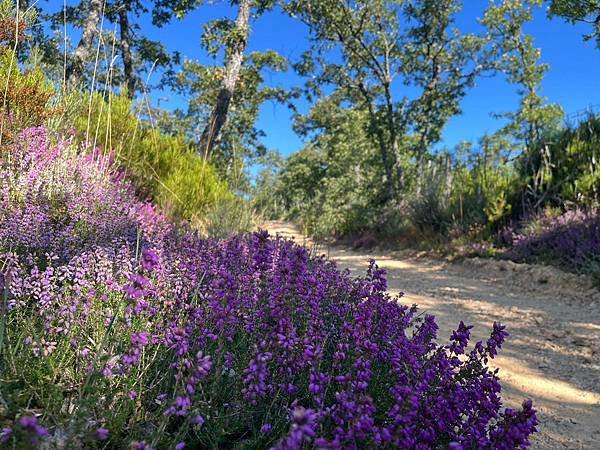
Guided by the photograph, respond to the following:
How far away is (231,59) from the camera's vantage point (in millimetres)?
11539

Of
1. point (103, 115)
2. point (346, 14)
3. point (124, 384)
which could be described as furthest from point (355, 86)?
point (124, 384)

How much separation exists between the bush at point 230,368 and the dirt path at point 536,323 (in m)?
1.04

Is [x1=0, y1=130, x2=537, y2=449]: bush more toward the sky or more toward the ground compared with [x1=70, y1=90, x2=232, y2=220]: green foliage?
more toward the ground

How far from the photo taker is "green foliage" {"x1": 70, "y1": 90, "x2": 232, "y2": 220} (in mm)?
6309

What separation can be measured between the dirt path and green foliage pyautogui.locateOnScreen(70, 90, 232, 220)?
9.54 feet

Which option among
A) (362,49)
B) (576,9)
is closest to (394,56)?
(362,49)

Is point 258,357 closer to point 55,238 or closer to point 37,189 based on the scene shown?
point 55,238

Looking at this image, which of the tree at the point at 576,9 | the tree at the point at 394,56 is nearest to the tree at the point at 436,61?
the tree at the point at 394,56

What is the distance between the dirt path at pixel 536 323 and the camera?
109 inches

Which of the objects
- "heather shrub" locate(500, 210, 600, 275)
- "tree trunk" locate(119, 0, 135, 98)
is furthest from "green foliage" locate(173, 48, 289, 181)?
"heather shrub" locate(500, 210, 600, 275)

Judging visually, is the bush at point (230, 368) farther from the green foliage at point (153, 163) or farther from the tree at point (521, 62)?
the tree at point (521, 62)

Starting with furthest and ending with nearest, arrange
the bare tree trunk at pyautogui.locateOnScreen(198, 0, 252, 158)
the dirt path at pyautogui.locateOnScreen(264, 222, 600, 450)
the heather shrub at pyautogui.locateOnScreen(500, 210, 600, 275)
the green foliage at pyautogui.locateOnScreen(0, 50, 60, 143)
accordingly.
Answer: the bare tree trunk at pyautogui.locateOnScreen(198, 0, 252, 158) → the heather shrub at pyautogui.locateOnScreen(500, 210, 600, 275) → the green foliage at pyautogui.locateOnScreen(0, 50, 60, 143) → the dirt path at pyautogui.locateOnScreen(264, 222, 600, 450)

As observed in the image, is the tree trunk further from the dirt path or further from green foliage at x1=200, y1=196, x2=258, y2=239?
the dirt path

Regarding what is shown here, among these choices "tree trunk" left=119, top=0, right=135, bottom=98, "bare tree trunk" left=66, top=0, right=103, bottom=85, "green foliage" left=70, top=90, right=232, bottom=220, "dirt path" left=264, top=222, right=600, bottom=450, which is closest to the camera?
"dirt path" left=264, top=222, right=600, bottom=450
